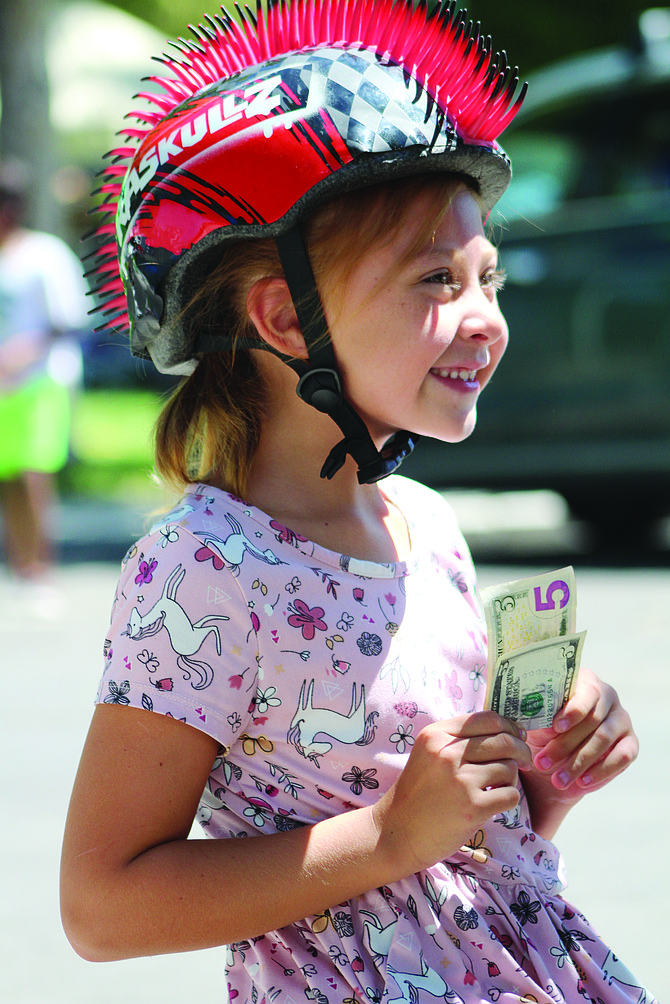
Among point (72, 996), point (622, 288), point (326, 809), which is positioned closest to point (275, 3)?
point (326, 809)

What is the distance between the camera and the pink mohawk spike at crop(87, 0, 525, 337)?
1.91m

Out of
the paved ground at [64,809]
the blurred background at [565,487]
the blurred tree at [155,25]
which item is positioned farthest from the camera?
the blurred tree at [155,25]

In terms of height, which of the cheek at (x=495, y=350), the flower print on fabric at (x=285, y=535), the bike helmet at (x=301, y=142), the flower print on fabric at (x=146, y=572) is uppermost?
the bike helmet at (x=301, y=142)

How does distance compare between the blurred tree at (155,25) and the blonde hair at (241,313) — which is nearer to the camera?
the blonde hair at (241,313)

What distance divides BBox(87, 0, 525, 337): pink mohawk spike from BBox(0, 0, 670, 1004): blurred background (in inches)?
41.9

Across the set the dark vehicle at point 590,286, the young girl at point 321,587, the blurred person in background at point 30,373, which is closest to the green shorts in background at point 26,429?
the blurred person in background at point 30,373

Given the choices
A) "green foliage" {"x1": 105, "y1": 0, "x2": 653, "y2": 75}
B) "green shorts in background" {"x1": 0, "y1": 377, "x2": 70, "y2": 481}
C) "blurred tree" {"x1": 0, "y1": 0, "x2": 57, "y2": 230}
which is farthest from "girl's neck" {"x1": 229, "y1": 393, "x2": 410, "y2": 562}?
"green foliage" {"x1": 105, "y1": 0, "x2": 653, "y2": 75}

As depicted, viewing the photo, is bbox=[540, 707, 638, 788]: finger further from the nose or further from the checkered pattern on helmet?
the checkered pattern on helmet

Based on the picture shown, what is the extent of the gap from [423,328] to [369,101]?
0.34 m

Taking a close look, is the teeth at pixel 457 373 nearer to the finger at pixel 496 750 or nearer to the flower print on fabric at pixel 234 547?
the flower print on fabric at pixel 234 547

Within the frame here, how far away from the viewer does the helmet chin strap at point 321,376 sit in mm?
1806

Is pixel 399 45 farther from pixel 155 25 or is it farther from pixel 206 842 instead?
pixel 155 25

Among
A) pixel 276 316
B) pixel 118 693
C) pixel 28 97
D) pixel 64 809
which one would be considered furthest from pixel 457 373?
pixel 28 97

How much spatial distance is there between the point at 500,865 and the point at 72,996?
1.82 m
